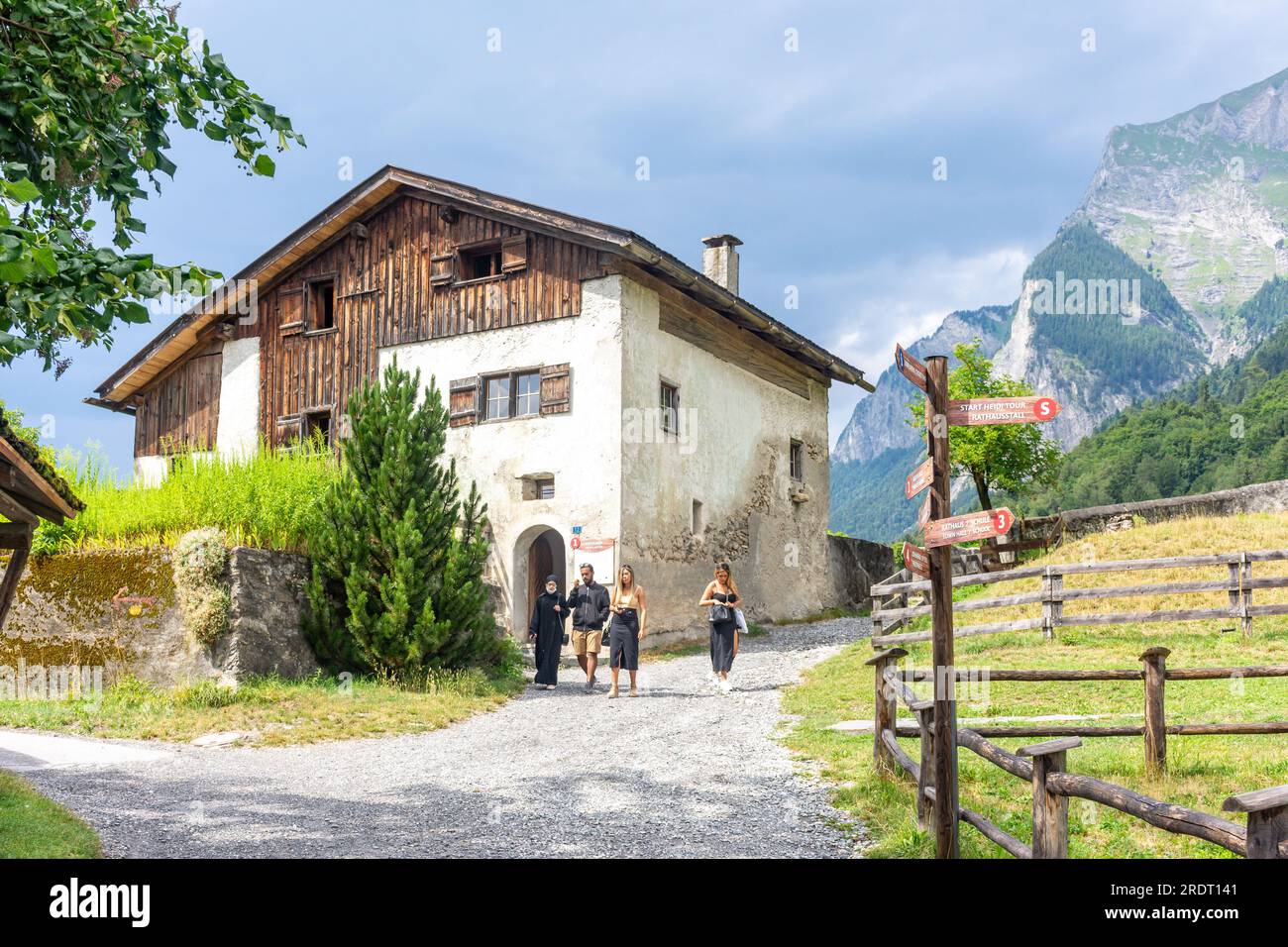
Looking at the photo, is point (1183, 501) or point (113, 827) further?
point (1183, 501)

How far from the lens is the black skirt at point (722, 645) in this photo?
1512 cm

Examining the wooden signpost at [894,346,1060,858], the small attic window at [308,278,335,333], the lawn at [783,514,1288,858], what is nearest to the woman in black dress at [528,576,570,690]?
the lawn at [783,514,1288,858]

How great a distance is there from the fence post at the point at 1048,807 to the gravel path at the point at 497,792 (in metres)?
1.74

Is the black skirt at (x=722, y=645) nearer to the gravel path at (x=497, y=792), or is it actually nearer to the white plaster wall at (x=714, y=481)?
the gravel path at (x=497, y=792)

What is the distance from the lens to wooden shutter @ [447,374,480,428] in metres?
21.3

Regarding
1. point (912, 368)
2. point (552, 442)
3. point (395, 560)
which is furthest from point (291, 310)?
point (912, 368)

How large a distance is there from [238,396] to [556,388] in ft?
27.2

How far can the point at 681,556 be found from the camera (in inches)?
846

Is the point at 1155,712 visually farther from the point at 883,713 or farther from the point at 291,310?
the point at 291,310

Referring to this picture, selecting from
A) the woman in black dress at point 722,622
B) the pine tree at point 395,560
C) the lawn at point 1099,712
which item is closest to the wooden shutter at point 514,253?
the pine tree at point 395,560

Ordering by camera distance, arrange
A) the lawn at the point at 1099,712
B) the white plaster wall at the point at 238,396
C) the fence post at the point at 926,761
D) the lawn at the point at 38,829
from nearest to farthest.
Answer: the lawn at the point at 38,829 < the fence post at the point at 926,761 < the lawn at the point at 1099,712 < the white plaster wall at the point at 238,396
